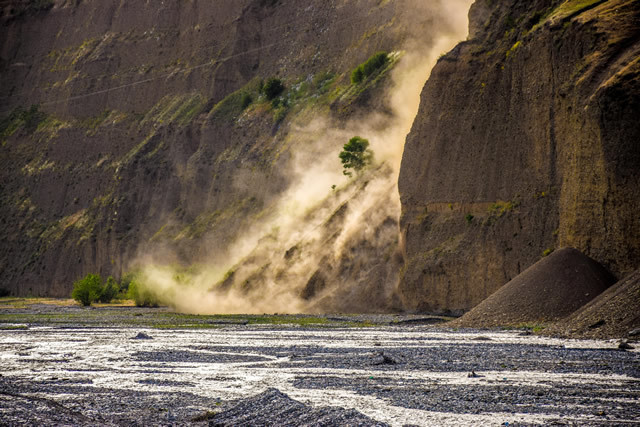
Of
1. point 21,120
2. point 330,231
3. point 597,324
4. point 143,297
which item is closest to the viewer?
point 597,324

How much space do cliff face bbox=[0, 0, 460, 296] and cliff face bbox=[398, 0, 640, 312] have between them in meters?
20.5

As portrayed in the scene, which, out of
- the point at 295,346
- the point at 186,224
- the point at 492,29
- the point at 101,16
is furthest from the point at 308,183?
the point at 101,16

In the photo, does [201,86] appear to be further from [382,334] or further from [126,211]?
[382,334]

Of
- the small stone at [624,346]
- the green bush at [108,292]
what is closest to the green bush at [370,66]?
the green bush at [108,292]

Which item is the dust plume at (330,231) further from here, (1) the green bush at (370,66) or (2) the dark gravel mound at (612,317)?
(2) the dark gravel mound at (612,317)

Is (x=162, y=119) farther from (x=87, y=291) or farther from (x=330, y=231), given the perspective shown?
(x=330, y=231)

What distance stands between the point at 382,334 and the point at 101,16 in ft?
321

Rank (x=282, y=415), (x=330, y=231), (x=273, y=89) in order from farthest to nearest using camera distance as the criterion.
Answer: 1. (x=273, y=89)
2. (x=330, y=231)
3. (x=282, y=415)

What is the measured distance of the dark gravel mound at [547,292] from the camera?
37500 mm

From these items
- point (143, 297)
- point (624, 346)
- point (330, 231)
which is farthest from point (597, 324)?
point (143, 297)

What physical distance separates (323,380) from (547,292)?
18351 mm

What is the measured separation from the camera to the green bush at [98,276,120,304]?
293 feet

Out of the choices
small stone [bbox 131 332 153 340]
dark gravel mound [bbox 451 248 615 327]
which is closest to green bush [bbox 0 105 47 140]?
small stone [bbox 131 332 153 340]

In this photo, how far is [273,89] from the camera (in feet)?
298
